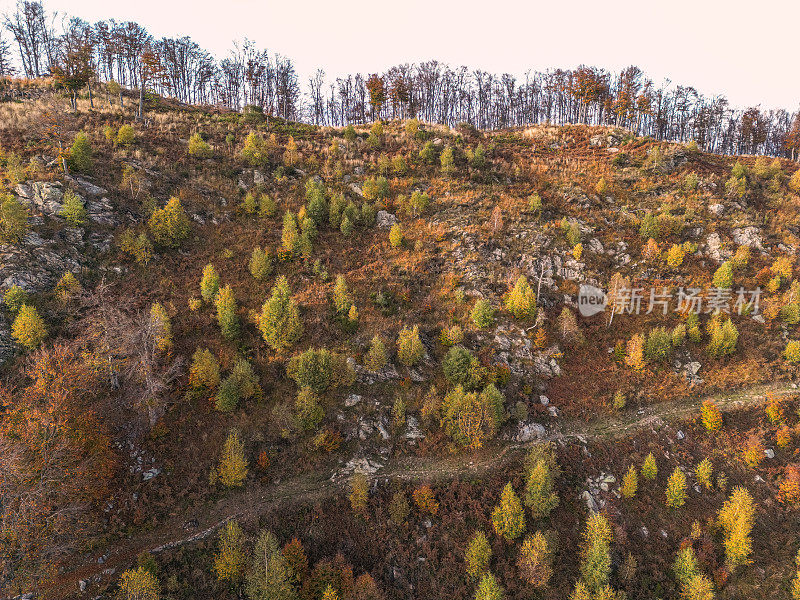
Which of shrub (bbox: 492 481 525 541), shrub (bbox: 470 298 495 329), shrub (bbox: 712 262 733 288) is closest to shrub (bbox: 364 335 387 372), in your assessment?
shrub (bbox: 470 298 495 329)

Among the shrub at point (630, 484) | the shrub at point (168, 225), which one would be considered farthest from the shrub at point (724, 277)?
the shrub at point (168, 225)

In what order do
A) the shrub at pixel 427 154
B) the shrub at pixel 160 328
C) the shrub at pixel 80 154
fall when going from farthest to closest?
the shrub at pixel 427 154
the shrub at pixel 80 154
the shrub at pixel 160 328

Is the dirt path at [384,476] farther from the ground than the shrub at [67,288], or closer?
closer

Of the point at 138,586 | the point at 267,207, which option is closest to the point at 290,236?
the point at 267,207

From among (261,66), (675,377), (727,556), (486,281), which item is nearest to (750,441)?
(675,377)

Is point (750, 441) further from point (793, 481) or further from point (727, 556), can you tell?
point (727, 556)

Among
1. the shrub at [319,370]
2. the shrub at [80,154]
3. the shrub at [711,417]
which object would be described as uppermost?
the shrub at [80,154]

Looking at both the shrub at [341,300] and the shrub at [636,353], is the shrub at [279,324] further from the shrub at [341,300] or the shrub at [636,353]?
the shrub at [636,353]
